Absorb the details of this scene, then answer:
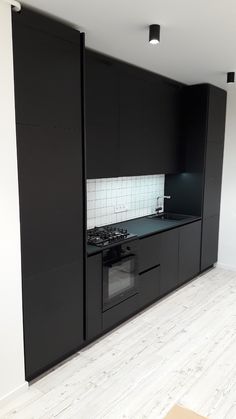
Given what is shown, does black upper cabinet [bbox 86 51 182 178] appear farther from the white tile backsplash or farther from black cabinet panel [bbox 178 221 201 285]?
black cabinet panel [bbox 178 221 201 285]

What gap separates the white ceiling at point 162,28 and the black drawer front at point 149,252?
1.79 m

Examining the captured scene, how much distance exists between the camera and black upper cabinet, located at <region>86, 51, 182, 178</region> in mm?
2920

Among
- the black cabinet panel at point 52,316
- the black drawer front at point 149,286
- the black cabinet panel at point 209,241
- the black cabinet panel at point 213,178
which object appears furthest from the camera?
the black cabinet panel at point 209,241

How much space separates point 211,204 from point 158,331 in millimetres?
2099

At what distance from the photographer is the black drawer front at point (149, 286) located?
342 cm

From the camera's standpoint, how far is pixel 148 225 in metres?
3.83

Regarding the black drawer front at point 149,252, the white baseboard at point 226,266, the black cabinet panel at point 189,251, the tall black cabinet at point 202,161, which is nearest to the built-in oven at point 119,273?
the black drawer front at point 149,252

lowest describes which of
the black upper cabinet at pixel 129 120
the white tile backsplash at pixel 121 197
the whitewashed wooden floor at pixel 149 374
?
the whitewashed wooden floor at pixel 149 374

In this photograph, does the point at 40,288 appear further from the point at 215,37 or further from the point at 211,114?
the point at 211,114

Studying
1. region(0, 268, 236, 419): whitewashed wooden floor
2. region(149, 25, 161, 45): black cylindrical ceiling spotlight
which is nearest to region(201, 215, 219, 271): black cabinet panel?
region(0, 268, 236, 419): whitewashed wooden floor

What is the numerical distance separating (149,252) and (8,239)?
1740 mm

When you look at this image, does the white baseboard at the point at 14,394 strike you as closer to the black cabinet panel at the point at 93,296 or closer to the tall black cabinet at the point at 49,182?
the tall black cabinet at the point at 49,182

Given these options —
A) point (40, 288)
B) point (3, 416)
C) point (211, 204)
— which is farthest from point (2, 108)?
point (211, 204)

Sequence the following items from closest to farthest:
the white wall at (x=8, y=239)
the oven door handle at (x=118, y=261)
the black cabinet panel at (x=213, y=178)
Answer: the white wall at (x=8, y=239)
the oven door handle at (x=118, y=261)
the black cabinet panel at (x=213, y=178)
